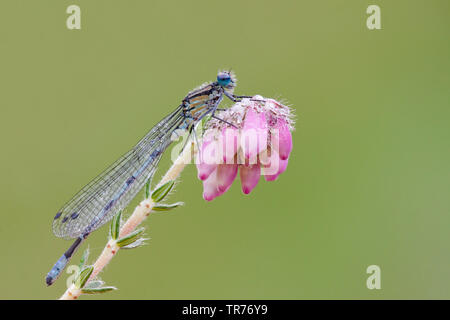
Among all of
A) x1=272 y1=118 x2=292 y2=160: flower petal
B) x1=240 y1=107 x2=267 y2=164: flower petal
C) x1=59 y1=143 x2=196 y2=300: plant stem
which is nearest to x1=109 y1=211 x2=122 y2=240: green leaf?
x1=59 y1=143 x2=196 y2=300: plant stem

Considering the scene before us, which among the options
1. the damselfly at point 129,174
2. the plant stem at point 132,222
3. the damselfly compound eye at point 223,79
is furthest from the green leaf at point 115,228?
the damselfly compound eye at point 223,79

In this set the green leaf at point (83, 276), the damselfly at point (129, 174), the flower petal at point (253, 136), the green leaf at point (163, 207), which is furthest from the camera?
the damselfly at point (129, 174)

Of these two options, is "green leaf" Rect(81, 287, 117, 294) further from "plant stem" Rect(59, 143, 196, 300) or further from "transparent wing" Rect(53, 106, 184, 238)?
"transparent wing" Rect(53, 106, 184, 238)

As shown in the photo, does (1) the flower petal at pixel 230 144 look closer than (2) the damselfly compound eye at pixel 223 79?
Yes

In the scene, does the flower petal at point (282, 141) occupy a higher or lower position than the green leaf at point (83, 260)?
higher

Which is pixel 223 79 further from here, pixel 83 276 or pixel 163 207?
pixel 83 276

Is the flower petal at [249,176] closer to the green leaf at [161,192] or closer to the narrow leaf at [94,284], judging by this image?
the green leaf at [161,192]

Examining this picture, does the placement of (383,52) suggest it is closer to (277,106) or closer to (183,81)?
(183,81)
